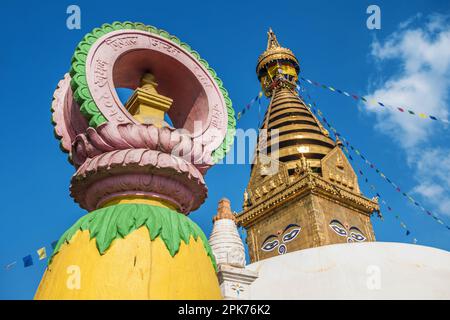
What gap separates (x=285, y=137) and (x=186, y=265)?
23851mm

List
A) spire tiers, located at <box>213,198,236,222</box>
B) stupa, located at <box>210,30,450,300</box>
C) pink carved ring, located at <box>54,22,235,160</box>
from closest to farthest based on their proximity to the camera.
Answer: pink carved ring, located at <box>54,22,235,160</box> → spire tiers, located at <box>213,198,236,222</box> → stupa, located at <box>210,30,450,300</box>

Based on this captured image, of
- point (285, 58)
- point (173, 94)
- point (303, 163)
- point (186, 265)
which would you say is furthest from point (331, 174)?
point (186, 265)

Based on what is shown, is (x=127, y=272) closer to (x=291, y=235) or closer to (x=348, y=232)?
(x=291, y=235)

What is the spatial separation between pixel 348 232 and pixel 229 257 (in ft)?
54.2

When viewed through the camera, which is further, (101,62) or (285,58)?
(285,58)

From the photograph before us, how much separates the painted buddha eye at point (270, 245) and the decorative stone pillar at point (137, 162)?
59.6ft

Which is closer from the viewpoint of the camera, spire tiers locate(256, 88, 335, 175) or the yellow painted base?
the yellow painted base

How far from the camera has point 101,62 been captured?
444cm

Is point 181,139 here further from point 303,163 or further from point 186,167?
point 303,163

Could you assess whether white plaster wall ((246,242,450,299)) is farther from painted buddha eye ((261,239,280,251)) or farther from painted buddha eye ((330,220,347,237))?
painted buddha eye ((261,239,280,251))

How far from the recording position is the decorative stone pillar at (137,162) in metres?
3.46

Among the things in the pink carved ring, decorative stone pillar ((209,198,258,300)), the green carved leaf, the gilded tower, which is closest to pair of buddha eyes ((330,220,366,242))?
the gilded tower

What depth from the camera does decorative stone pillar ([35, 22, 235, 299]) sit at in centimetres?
346
